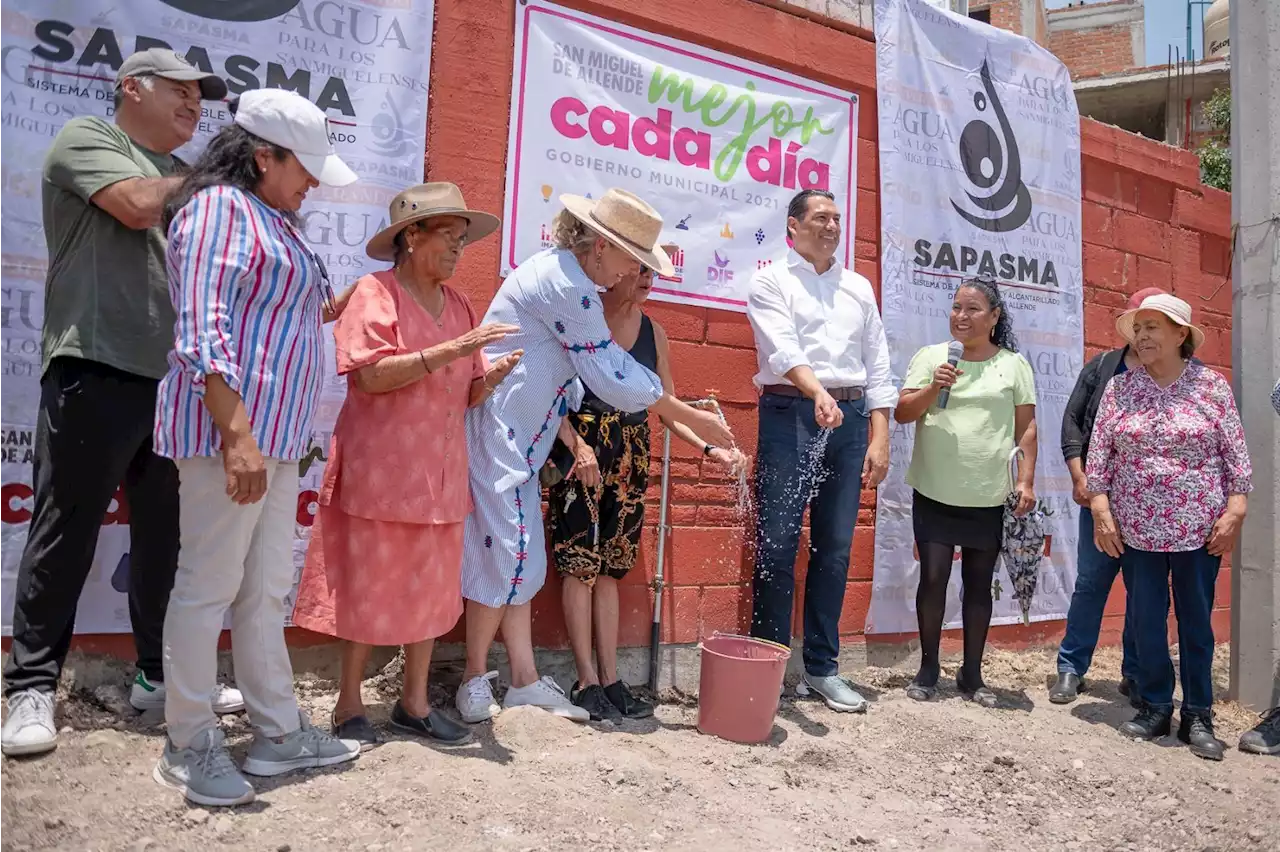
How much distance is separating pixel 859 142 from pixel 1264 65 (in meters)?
1.85

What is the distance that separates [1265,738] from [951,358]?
6.21ft

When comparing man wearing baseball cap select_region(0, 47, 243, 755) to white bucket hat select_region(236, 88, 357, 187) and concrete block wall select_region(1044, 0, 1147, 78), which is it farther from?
concrete block wall select_region(1044, 0, 1147, 78)

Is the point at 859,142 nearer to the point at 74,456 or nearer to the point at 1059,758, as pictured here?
the point at 1059,758

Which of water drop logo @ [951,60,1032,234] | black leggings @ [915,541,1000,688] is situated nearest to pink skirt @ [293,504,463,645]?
black leggings @ [915,541,1000,688]

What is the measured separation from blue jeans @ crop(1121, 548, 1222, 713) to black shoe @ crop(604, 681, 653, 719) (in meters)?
2.00

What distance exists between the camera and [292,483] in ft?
9.18

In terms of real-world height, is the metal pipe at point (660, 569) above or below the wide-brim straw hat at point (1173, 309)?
below

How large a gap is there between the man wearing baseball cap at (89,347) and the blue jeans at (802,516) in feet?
7.28

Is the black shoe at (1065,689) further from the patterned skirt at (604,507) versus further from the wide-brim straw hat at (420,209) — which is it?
the wide-brim straw hat at (420,209)

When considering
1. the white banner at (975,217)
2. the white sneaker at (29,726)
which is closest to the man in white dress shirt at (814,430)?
the white banner at (975,217)

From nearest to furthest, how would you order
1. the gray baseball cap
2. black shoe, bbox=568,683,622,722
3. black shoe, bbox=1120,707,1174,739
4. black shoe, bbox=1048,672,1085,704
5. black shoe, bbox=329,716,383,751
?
the gray baseball cap
black shoe, bbox=329,716,383,751
black shoe, bbox=568,683,622,722
black shoe, bbox=1120,707,1174,739
black shoe, bbox=1048,672,1085,704

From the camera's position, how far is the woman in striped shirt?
8.17ft

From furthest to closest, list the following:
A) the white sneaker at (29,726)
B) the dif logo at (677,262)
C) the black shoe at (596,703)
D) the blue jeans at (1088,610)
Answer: the blue jeans at (1088,610) → the dif logo at (677,262) → the black shoe at (596,703) → the white sneaker at (29,726)

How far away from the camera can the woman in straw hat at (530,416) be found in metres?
3.40
